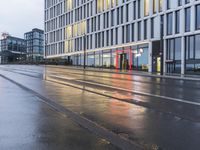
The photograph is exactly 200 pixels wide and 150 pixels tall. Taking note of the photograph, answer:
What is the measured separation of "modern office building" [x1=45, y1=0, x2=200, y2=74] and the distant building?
67937 millimetres

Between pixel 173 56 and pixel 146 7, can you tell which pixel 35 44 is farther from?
pixel 173 56

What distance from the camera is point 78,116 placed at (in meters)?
11.6

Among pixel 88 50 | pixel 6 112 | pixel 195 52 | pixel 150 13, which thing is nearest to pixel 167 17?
pixel 150 13

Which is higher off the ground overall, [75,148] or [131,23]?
[131,23]

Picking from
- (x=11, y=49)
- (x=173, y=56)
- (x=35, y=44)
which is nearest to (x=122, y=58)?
(x=173, y=56)

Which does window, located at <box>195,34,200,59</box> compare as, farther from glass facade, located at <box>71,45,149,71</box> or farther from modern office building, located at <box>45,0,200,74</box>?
glass facade, located at <box>71,45,149,71</box>

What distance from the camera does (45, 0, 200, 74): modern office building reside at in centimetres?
5188

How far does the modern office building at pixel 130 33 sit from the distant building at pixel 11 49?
6794 cm

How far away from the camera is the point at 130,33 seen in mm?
67750

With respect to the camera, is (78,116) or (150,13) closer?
(78,116)

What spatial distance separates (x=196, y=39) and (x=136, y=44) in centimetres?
1647

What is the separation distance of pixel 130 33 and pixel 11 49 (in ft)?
418

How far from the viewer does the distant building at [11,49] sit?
578 feet

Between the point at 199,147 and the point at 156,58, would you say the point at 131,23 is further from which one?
the point at 199,147
